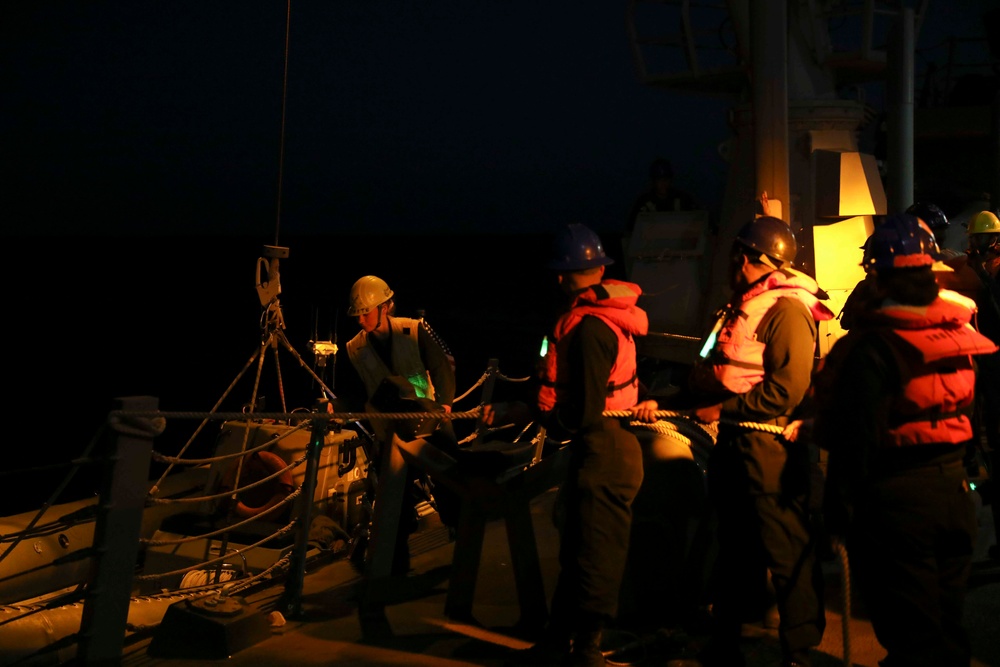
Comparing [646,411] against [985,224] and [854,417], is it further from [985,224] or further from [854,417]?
[985,224]

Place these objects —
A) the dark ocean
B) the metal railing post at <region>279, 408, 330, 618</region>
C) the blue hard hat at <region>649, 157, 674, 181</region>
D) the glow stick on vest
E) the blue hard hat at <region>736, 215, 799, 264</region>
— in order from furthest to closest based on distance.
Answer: the dark ocean
the blue hard hat at <region>649, 157, 674, 181</region>
the metal railing post at <region>279, 408, 330, 618</region>
the glow stick on vest
the blue hard hat at <region>736, 215, 799, 264</region>

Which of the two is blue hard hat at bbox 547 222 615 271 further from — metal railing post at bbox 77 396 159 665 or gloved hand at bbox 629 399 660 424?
metal railing post at bbox 77 396 159 665

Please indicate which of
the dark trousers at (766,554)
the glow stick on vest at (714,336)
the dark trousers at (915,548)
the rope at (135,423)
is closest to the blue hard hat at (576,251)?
the glow stick on vest at (714,336)

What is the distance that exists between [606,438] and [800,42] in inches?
283

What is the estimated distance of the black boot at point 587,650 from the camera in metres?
3.93

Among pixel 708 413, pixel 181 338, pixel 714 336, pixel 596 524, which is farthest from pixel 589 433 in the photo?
pixel 181 338

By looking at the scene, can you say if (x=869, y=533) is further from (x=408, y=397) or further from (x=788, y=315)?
(x=408, y=397)

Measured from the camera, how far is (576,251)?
4.05 meters

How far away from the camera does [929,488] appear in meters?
3.24

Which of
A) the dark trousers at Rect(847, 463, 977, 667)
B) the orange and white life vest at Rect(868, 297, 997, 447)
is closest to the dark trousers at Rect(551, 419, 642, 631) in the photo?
the dark trousers at Rect(847, 463, 977, 667)

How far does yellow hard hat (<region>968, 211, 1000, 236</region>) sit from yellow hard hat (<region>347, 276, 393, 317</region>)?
3635 mm

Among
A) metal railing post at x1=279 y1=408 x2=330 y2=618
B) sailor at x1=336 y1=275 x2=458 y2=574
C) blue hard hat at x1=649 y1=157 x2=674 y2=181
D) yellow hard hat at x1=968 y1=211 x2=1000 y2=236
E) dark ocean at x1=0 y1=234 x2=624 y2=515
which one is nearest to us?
metal railing post at x1=279 y1=408 x2=330 y2=618

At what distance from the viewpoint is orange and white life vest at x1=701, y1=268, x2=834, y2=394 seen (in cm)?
378

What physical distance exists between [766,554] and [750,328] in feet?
2.84
